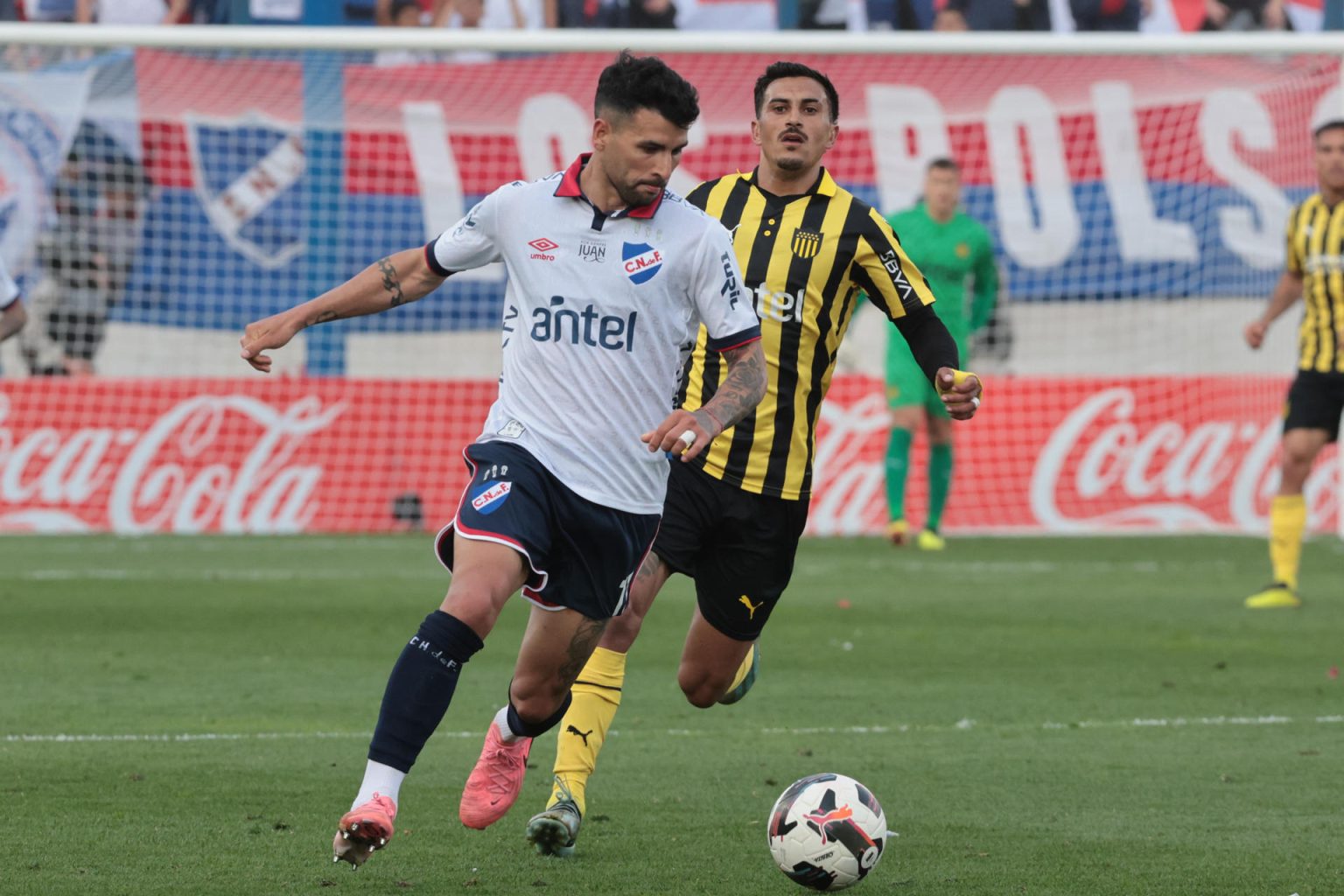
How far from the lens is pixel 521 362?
4.98 m

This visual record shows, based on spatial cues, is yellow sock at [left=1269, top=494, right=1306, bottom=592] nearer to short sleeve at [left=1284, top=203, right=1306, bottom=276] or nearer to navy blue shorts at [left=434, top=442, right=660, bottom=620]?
short sleeve at [left=1284, top=203, right=1306, bottom=276]

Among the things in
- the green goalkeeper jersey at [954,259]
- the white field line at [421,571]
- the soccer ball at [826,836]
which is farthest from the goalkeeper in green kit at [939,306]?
the soccer ball at [826,836]

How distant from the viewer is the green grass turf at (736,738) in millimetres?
4934

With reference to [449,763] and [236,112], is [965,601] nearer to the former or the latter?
[449,763]

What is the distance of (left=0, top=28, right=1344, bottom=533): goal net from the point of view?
570 inches

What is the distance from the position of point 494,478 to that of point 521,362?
1.16 feet

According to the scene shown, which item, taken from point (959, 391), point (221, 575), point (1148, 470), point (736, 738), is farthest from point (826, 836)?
point (1148, 470)

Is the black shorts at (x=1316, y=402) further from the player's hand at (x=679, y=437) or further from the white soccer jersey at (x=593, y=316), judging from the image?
the player's hand at (x=679, y=437)

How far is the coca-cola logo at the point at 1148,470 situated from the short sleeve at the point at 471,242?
10.8m

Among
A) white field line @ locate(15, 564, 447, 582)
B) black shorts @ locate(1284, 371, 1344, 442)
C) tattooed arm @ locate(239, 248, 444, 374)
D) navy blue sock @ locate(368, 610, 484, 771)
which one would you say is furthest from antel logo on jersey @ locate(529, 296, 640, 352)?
white field line @ locate(15, 564, 447, 582)

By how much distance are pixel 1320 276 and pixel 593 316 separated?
6977 millimetres

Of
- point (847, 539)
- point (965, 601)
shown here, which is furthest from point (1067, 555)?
point (965, 601)

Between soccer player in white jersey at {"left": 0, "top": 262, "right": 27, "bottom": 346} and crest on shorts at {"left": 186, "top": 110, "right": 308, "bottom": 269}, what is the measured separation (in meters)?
7.43

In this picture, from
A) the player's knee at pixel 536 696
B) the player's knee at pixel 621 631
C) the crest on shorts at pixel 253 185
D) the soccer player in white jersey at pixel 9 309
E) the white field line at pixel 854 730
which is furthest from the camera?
the crest on shorts at pixel 253 185
